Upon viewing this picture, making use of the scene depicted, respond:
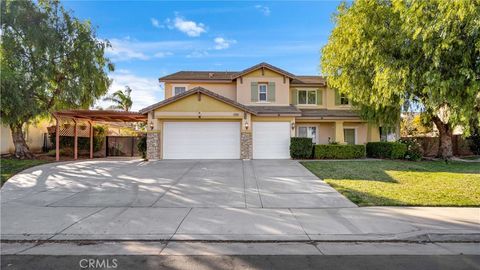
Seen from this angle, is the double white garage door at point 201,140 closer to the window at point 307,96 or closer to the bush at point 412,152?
the window at point 307,96

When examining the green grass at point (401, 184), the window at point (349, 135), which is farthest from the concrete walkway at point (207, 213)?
the window at point (349, 135)

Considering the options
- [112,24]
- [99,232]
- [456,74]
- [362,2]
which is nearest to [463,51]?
[456,74]

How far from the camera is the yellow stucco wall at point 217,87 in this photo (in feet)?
72.2

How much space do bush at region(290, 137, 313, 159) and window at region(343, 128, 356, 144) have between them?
17.5ft

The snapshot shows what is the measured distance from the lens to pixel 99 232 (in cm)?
590

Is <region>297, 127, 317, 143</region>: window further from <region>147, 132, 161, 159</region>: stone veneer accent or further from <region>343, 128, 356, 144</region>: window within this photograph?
<region>147, 132, 161, 159</region>: stone veneer accent

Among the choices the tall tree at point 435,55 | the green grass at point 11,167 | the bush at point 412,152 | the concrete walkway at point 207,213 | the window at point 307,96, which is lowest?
the concrete walkway at point 207,213

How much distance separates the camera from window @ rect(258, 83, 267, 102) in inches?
838

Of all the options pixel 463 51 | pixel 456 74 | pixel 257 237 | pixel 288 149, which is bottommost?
pixel 257 237

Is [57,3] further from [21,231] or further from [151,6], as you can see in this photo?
[21,231]

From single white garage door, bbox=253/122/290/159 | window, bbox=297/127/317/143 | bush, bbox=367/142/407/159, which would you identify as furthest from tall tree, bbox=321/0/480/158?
window, bbox=297/127/317/143

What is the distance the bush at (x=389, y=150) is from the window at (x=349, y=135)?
246cm

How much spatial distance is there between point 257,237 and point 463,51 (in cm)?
623

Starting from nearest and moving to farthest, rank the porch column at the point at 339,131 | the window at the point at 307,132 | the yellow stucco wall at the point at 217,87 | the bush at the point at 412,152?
the bush at the point at 412,152, the porch column at the point at 339,131, the yellow stucco wall at the point at 217,87, the window at the point at 307,132
